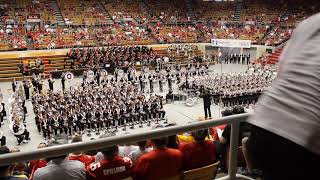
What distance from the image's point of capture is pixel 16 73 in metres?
26.5

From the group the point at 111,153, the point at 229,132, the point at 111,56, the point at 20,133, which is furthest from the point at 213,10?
the point at 111,153

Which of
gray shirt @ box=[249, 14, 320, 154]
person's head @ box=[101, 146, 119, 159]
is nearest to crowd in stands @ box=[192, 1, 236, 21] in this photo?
person's head @ box=[101, 146, 119, 159]

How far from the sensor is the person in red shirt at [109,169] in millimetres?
3750

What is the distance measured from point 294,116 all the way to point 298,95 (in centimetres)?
8

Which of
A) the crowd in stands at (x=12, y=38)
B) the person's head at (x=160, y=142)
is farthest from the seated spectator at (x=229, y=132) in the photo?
the crowd in stands at (x=12, y=38)

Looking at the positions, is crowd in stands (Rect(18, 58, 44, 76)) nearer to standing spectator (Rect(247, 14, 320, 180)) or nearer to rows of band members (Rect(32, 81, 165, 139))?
rows of band members (Rect(32, 81, 165, 139))

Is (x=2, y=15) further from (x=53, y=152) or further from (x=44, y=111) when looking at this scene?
(x=53, y=152)

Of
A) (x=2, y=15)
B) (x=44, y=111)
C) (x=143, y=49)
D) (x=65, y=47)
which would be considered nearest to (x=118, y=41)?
(x=143, y=49)

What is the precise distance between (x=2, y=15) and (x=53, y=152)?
33.2 metres

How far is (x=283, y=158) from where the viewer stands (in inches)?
54.5

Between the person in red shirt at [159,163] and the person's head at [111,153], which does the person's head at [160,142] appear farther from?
the person's head at [111,153]

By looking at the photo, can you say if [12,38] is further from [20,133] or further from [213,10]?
[213,10]

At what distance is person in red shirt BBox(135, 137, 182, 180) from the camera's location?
360cm

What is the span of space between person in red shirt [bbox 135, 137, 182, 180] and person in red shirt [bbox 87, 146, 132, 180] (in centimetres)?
19
